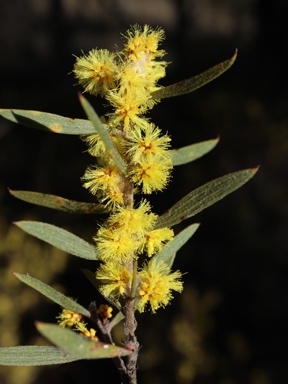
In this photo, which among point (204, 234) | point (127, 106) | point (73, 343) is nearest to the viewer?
point (73, 343)

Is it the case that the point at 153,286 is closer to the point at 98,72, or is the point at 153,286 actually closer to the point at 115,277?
the point at 115,277

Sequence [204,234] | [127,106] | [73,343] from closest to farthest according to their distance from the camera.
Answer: [73,343], [127,106], [204,234]

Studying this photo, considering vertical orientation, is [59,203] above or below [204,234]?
below

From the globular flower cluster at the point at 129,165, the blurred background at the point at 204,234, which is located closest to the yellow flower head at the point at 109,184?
the globular flower cluster at the point at 129,165

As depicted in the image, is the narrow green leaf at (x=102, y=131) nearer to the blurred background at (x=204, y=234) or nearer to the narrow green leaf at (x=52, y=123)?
the narrow green leaf at (x=52, y=123)

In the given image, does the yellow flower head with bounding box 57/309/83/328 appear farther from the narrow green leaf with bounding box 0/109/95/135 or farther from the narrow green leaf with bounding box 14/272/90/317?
the narrow green leaf with bounding box 0/109/95/135

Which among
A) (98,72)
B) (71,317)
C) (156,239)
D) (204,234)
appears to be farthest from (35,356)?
(204,234)

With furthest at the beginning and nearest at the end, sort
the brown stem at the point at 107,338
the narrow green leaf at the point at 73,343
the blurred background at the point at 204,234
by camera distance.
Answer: the blurred background at the point at 204,234, the brown stem at the point at 107,338, the narrow green leaf at the point at 73,343

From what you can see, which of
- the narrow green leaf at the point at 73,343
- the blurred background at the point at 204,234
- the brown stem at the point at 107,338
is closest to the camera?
the narrow green leaf at the point at 73,343
